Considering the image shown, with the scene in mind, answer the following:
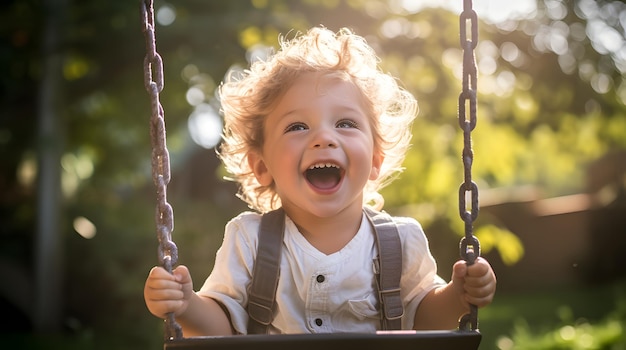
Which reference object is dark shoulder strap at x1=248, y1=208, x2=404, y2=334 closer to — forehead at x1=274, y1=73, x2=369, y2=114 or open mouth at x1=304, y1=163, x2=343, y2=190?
open mouth at x1=304, y1=163, x2=343, y2=190

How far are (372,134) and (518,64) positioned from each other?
20.1 ft

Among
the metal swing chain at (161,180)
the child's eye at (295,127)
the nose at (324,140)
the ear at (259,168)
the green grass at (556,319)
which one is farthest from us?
the green grass at (556,319)

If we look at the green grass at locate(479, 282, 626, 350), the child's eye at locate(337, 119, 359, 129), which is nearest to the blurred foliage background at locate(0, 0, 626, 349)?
the green grass at locate(479, 282, 626, 350)

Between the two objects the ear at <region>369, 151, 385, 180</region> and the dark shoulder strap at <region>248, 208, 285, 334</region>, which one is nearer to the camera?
the dark shoulder strap at <region>248, 208, 285, 334</region>

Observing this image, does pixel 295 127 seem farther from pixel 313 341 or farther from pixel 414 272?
pixel 313 341

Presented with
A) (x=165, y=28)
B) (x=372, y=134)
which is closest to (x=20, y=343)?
(x=165, y=28)

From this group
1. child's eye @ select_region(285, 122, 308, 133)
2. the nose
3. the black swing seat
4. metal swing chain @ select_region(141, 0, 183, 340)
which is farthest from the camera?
child's eye @ select_region(285, 122, 308, 133)

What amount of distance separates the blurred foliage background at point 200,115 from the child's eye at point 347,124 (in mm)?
3894

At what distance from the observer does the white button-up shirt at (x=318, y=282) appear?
236 cm

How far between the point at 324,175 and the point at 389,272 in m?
0.34

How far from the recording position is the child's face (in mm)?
2316

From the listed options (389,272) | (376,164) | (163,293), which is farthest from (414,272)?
(163,293)

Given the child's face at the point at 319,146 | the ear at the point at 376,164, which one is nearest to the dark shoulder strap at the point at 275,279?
the child's face at the point at 319,146

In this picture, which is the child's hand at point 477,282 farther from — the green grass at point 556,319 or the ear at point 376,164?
the green grass at point 556,319
